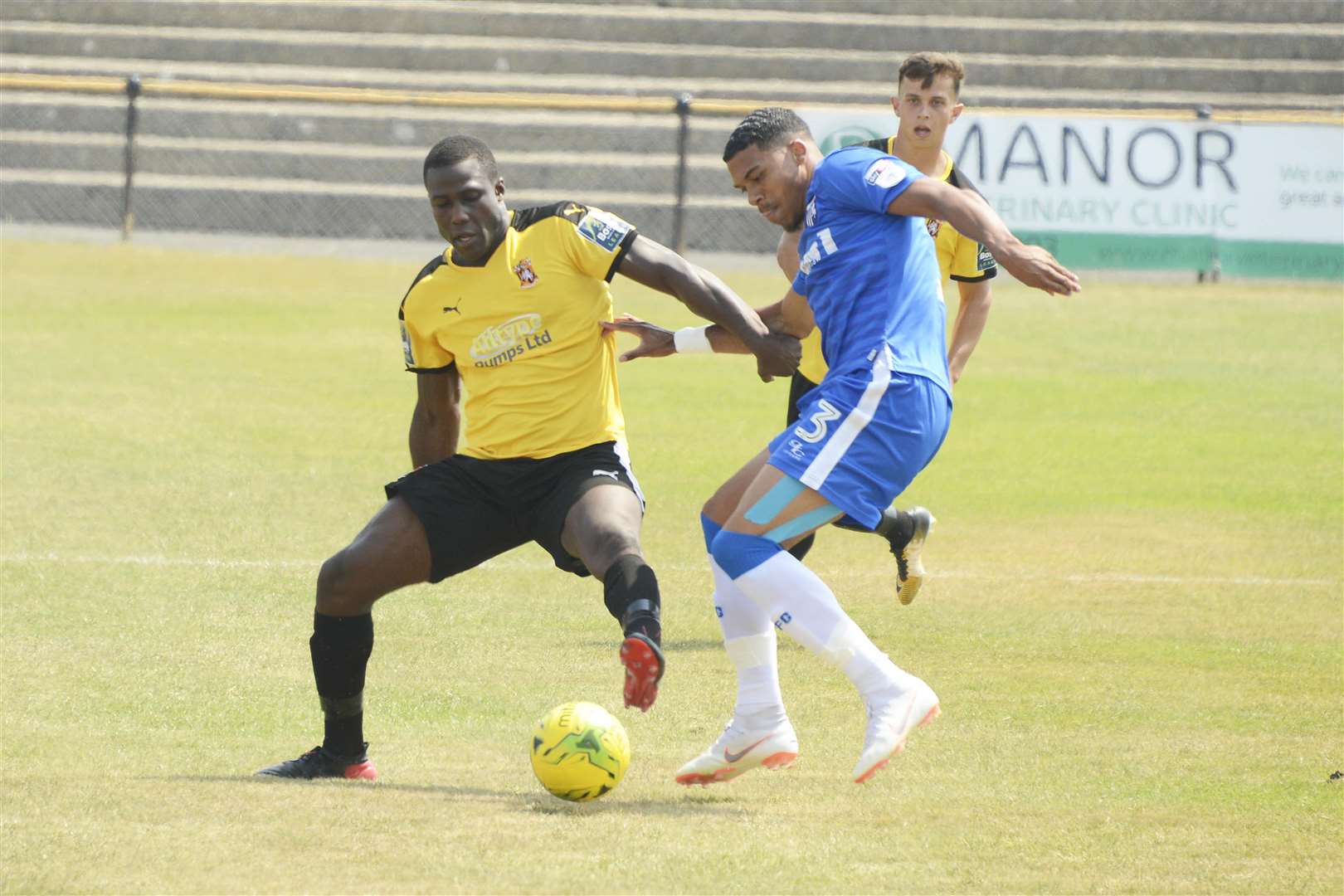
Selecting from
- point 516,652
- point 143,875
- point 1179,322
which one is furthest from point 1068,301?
point 143,875

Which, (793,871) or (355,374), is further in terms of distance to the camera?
(355,374)

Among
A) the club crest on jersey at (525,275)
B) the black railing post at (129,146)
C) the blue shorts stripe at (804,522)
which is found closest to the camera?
the blue shorts stripe at (804,522)

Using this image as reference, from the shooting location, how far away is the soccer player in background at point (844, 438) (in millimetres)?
5797

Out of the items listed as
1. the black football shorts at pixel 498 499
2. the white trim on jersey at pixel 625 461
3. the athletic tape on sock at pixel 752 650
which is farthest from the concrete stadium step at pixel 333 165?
the athletic tape on sock at pixel 752 650

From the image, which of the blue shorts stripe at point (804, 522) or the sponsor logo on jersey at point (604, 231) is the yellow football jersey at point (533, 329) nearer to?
the sponsor logo on jersey at point (604, 231)

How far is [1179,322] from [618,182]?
7415mm

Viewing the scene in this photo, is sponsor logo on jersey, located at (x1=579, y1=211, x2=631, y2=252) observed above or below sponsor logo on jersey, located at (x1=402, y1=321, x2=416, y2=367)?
above

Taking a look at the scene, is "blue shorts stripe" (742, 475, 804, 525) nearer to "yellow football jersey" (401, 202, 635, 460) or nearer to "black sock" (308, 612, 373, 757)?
"yellow football jersey" (401, 202, 635, 460)

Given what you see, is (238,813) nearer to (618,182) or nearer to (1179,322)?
(1179,322)

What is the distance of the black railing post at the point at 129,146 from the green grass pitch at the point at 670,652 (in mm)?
4779

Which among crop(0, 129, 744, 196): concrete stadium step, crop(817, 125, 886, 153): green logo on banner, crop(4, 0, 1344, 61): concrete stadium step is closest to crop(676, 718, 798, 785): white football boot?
crop(817, 125, 886, 153): green logo on banner

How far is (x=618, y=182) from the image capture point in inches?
944

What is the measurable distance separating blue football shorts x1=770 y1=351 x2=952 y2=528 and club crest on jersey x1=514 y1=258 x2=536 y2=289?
116 cm

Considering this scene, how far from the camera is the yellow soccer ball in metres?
5.76
